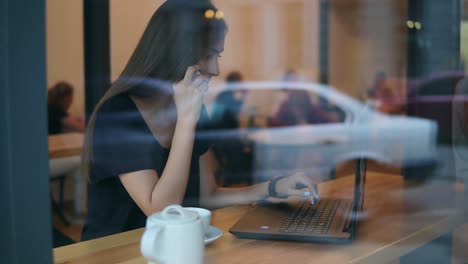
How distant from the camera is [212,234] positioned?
41.9 inches

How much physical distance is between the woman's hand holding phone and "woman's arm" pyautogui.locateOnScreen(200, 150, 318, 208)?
28 cm

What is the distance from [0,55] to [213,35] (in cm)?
104

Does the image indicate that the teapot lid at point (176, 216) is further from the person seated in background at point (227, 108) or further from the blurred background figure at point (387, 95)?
the person seated in background at point (227, 108)

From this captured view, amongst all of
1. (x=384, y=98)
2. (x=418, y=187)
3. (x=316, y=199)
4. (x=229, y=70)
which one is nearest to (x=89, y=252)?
(x=316, y=199)

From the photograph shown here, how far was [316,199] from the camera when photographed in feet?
4.38

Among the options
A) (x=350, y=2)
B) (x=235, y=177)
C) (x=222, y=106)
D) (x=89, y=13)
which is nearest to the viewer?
(x=89, y=13)

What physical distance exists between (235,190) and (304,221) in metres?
0.41

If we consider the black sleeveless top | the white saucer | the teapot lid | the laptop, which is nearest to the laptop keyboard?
the laptop

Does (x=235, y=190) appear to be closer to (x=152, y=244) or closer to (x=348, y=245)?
(x=348, y=245)

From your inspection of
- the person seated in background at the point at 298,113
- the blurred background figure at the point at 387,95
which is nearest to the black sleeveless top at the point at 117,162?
the blurred background figure at the point at 387,95

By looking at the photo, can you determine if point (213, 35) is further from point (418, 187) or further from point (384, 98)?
point (384, 98)

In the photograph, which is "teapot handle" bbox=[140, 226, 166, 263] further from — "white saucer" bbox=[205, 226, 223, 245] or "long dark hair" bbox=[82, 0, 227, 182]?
"long dark hair" bbox=[82, 0, 227, 182]

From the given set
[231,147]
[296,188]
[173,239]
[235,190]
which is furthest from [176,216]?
[231,147]

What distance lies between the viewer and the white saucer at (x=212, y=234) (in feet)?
3.36
